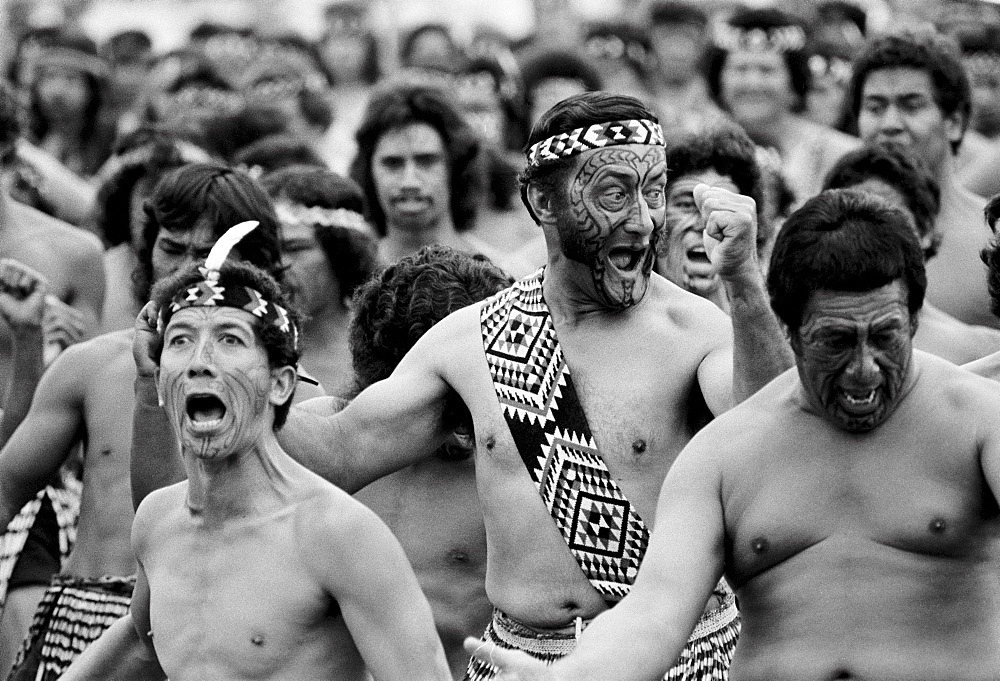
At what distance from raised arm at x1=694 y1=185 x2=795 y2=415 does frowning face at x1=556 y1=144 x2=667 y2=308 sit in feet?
1.18

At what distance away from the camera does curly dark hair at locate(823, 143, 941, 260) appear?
736cm

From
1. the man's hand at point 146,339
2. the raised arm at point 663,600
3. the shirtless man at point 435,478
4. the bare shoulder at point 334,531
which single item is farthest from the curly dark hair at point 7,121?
the raised arm at point 663,600

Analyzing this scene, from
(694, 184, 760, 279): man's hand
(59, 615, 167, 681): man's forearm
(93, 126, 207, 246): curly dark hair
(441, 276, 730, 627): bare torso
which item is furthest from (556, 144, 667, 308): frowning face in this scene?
(93, 126, 207, 246): curly dark hair

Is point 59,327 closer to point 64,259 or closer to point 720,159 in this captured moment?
point 64,259

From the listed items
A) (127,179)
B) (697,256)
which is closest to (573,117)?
(697,256)

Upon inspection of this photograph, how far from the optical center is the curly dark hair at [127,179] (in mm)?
8883

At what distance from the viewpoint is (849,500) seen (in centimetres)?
488

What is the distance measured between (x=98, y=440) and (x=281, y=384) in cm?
151

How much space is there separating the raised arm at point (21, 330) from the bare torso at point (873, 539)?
2.80 metres

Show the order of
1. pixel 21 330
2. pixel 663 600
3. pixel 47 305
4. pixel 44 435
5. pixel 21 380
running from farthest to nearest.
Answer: pixel 47 305 → pixel 21 380 → pixel 21 330 → pixel 44 435 → pixel 663 600

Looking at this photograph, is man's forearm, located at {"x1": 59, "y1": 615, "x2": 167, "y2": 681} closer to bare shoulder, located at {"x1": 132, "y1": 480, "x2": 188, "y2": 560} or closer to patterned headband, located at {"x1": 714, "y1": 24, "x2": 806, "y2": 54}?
bare shoulder, located at {"x1": 132, "y1": 480, "x2": 188, "y2": 560}

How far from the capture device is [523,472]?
18.4 feet

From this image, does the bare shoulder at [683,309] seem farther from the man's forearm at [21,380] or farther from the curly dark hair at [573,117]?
the man's forearm at [21,380]

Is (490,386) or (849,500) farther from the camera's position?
(490,386)
